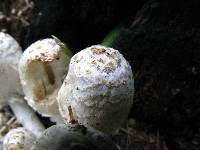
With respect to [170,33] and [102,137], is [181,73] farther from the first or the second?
[102,137]

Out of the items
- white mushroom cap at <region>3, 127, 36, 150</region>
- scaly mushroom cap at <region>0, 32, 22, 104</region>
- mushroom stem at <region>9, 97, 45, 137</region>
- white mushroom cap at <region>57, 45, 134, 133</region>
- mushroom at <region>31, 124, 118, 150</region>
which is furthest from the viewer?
mushroom stem at <region>9, 97, 45, 137</region>

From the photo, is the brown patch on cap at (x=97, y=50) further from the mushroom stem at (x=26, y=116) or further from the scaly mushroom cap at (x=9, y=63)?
the mushroom stem at (x=26, y=116)

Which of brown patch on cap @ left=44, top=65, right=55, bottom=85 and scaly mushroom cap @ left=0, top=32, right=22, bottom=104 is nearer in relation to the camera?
brown patch on cap @ left=44, top=65, right=55, bottom=85

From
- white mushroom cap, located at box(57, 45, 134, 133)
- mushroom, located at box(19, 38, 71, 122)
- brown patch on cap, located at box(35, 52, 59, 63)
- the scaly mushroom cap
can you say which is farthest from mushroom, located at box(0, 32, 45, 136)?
white mushroom cap, located at box(57, 45, 134, 133)

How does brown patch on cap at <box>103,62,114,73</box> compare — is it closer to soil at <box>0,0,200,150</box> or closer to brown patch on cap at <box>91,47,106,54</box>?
brown patch on cap at <box>91,47,106,54</box>

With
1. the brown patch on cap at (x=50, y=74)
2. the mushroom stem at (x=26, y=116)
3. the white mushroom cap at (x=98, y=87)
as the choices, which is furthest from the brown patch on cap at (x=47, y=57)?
the mushroom stem at (x=26, y=116)
